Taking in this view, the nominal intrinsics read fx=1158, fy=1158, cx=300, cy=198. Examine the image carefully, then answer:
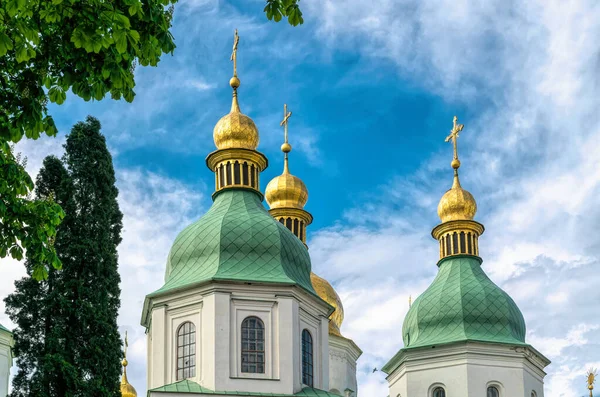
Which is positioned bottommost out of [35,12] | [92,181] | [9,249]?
[9,249]

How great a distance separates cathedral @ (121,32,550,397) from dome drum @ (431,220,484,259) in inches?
1.4

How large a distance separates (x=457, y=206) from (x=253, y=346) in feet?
40.9

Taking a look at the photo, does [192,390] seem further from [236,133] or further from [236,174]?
[236,133]

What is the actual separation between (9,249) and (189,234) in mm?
19861

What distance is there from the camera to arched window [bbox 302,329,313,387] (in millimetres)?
33031

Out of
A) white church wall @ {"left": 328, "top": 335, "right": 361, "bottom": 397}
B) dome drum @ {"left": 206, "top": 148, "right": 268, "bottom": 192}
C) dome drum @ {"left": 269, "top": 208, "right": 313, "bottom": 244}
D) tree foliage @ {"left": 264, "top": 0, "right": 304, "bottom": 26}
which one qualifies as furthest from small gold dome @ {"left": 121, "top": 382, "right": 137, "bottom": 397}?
tree foliage @ {"left": 264, "top": 0, "right": 304, "bottom": 26}

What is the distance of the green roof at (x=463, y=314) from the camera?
3791 centimetres

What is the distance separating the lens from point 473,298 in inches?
1516

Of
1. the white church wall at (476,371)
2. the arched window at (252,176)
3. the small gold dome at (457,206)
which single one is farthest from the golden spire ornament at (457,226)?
the arched window at (252,176)

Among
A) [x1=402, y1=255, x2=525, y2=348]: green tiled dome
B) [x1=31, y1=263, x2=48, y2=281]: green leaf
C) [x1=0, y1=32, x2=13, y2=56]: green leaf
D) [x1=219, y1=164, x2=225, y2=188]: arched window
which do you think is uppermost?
[x1=219, y1=164, x2=225, y2=188]: arched window

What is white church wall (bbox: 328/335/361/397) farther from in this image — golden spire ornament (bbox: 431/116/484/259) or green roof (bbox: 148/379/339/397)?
green roof (bbox: 148/379/339/397)

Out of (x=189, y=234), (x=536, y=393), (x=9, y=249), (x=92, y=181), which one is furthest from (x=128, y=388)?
(x=9, y=249)

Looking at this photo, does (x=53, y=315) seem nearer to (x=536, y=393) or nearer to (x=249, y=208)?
(x=249, y=208)

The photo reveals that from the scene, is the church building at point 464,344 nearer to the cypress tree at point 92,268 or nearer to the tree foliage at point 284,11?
the cypress tree at point 92,268
